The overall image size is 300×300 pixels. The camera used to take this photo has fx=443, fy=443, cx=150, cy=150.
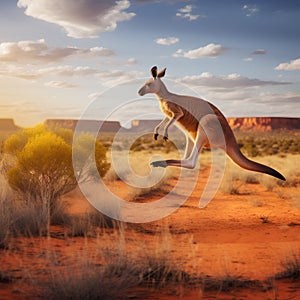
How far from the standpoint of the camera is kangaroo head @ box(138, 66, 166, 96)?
731cm

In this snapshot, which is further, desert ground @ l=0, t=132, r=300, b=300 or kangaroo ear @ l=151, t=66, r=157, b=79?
kangaroo ear @ l=151, t=66, r=157, b=79

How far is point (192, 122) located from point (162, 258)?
2.36m

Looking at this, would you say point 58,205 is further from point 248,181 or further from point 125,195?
point 248,181

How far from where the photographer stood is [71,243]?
359 inches

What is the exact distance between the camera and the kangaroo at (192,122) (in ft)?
24.2

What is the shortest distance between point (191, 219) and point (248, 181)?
446 inches

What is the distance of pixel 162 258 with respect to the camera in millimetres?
7336

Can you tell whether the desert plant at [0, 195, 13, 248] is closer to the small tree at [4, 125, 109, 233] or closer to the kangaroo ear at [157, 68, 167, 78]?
the small tree at [4, 125, 109, 233]

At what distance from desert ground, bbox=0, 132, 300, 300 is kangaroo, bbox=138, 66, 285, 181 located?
5.53ft

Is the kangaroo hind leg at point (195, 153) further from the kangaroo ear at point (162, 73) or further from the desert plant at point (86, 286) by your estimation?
Answer: the desert plant at point (86, 286)

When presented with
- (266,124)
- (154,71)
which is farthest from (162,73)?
(266,124)

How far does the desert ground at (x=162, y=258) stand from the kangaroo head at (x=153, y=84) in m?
2.48

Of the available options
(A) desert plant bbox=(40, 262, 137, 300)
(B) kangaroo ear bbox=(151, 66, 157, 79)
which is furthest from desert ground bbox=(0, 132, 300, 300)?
(B) kangaroo ear bbox=(151, 66, 157, 79)

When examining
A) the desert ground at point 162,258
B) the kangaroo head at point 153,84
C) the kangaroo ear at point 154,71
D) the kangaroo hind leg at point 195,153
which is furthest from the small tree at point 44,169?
the kangaroo ear at point 154,71
